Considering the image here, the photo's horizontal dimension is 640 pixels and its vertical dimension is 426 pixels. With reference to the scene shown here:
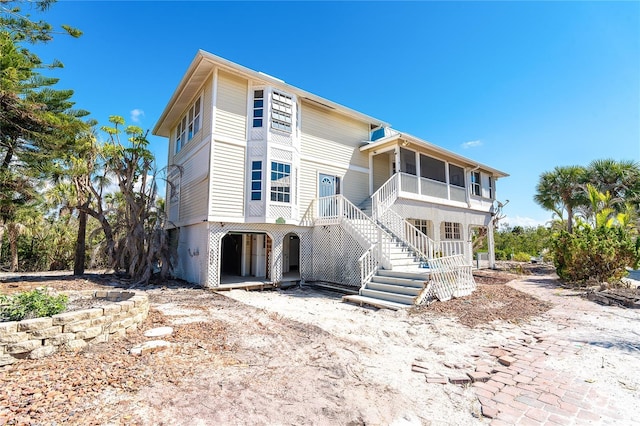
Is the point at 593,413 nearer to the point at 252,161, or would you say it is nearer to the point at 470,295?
the point at 470,295

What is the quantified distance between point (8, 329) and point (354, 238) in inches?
352

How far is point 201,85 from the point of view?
12531mm

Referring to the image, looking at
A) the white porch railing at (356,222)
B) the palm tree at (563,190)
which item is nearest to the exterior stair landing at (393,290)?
the white porch railing at (356,222)

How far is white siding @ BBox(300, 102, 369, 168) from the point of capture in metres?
13.5

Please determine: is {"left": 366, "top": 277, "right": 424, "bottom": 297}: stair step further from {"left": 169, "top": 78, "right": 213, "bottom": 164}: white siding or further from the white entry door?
{"left": 169, "top": 78, "right": 213, "bottom": 164}: white siding

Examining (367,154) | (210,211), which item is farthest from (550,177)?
(210,211)

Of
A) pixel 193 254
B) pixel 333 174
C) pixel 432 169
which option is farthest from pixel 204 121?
pixel 432 169

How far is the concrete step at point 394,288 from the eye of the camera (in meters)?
8.32

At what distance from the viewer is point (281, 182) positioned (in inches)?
469

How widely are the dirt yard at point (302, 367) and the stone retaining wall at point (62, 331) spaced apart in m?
0.16

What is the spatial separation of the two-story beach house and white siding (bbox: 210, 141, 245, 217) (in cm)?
4

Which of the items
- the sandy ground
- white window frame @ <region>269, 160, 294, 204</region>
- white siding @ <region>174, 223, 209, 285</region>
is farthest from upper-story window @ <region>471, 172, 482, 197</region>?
white siding @ <region>174, 223, 209, 285</region>

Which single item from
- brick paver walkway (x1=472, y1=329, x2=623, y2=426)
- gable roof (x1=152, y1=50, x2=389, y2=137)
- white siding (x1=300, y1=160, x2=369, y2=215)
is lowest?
brick paver walkway (x1=472, y1=329, x2=623, y2=426)

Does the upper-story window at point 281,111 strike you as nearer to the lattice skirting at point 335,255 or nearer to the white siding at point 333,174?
the white siding at point 333,174
